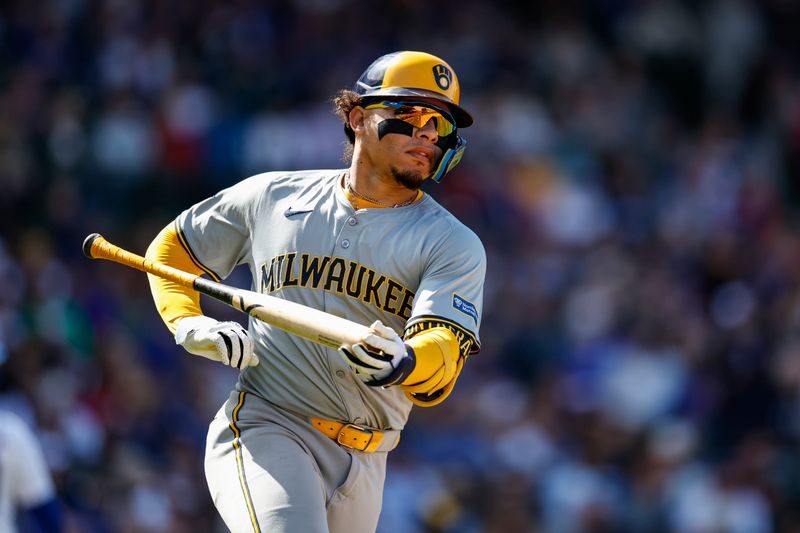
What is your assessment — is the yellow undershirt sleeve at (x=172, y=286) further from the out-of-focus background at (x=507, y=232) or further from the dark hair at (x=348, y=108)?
the out-of-focus background at (x=507, y=232)

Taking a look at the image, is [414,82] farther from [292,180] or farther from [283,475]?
[283,475]

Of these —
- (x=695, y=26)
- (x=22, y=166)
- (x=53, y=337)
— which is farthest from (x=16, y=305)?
(x=695, y=26)

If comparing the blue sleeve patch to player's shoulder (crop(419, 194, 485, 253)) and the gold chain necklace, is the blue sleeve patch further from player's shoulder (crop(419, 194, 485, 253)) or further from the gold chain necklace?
the gold chain necklace

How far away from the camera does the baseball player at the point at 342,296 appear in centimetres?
429

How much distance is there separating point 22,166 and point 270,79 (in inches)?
96.1

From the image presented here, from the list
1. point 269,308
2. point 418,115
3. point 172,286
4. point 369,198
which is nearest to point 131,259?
point 172,286

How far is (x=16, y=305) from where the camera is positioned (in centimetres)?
955

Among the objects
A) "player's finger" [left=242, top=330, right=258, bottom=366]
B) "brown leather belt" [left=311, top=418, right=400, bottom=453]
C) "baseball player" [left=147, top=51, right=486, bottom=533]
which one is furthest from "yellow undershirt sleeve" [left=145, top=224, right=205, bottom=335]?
"brown leather belt" [left=311, top=418, right=400, bottom=453]

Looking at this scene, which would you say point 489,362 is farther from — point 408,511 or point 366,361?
point 366,361

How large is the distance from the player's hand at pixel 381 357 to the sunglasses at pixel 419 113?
93 centimetres

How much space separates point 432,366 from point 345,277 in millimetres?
607

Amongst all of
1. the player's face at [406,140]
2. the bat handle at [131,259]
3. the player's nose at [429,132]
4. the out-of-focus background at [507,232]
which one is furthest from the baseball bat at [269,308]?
the out-of-focus background at [507,232]

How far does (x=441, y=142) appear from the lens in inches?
184

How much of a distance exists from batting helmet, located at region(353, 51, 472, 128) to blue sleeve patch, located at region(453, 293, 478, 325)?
0.70 meters
